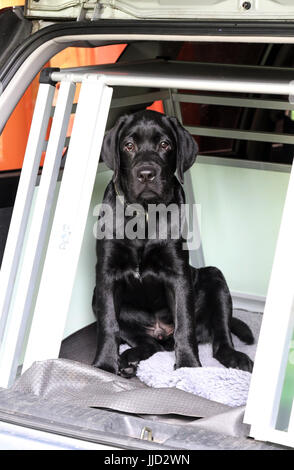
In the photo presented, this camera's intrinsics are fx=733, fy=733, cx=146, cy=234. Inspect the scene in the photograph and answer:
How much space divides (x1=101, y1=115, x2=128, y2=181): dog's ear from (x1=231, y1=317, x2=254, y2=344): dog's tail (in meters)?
0.91

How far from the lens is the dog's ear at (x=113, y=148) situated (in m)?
2.64

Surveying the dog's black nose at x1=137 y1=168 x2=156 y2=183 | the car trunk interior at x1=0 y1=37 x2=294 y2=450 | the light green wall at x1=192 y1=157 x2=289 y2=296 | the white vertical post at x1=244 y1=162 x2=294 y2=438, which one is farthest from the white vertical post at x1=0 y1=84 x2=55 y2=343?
the light green wall at x1=192 y1=157 x2=289 y2=296

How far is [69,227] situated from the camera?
2199 mm

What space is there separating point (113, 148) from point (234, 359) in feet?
2.95

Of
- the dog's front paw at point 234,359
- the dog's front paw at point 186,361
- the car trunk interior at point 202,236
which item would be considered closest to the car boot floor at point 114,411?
the car trunk interior at point 202,236

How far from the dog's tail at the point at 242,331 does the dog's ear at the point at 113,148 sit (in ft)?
3.00

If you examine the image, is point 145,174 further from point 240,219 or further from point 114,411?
point 240,219

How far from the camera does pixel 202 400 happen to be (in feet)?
6.54

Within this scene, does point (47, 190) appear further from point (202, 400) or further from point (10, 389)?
point (202, 400)

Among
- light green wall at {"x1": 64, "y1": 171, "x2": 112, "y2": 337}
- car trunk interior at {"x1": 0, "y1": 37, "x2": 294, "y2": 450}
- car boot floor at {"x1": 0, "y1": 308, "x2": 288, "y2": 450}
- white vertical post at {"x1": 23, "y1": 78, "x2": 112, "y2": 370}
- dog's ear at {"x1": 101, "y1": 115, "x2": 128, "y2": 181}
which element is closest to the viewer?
car boot floor at {"x1": 0, "y1": 308, "x2": 288, "y2": 450}

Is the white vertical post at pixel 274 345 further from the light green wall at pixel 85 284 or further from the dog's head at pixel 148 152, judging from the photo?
the light green wall at pixel 85 284

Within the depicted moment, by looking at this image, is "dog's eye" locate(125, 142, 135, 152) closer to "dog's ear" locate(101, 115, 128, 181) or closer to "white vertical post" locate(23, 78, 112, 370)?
"dog's ear" locate(101, 115, 128, 181)

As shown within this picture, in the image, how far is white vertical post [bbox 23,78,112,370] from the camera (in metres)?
2.17

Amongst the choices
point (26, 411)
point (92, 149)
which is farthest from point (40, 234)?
point (26, 411)
